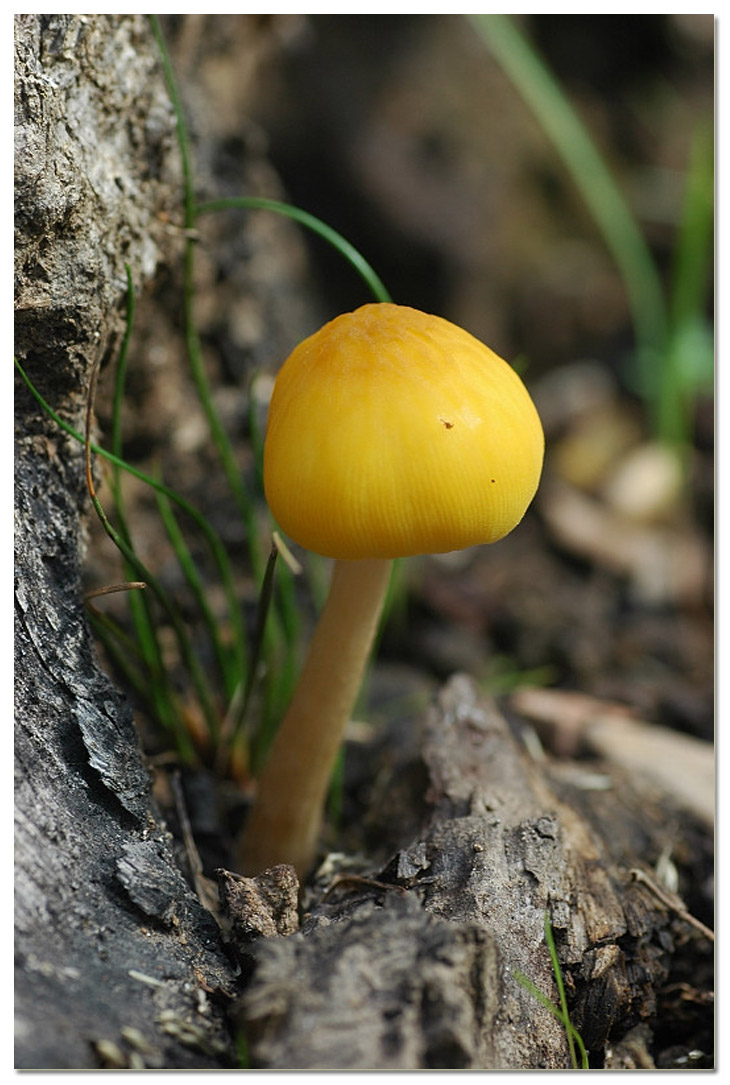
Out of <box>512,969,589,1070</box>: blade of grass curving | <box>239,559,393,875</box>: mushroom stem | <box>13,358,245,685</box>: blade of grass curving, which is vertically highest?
<box>13,358,245,685</box>: blade of grass curving

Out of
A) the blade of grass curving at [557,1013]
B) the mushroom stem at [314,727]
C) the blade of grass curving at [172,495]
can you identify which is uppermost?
the blade of grass curving at [172,495]

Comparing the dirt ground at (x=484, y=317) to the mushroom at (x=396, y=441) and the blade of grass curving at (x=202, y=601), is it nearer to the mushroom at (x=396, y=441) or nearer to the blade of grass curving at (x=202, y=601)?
the blade of grass curving at (x=202, y=601)

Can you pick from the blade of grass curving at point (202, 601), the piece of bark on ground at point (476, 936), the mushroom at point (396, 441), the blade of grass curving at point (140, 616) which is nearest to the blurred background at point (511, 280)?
the blade of grass curving at point (202, 601)

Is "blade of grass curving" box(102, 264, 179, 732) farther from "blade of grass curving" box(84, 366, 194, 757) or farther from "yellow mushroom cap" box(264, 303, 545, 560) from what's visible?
"yellow mushroom cap" box(264, 303, 545, 560)

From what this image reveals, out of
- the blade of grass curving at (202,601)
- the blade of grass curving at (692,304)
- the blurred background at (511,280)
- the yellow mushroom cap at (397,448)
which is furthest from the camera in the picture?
the blade of grass curving at (692,304)

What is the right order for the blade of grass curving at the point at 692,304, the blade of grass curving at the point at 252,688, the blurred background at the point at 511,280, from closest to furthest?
the blade of grass curving at the point at 252,688
the blurred background at the point at 511,280
the blade of grass curving at the point at 692,304

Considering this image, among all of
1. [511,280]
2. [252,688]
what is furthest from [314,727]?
[511,280]

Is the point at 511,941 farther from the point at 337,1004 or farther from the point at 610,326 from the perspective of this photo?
the point at 610,326

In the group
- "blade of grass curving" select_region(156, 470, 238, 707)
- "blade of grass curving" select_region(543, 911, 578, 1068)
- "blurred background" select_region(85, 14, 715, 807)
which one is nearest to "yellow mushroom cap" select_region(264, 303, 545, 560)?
"blade of grass curving" select_region(156, 470, 238, 707)
